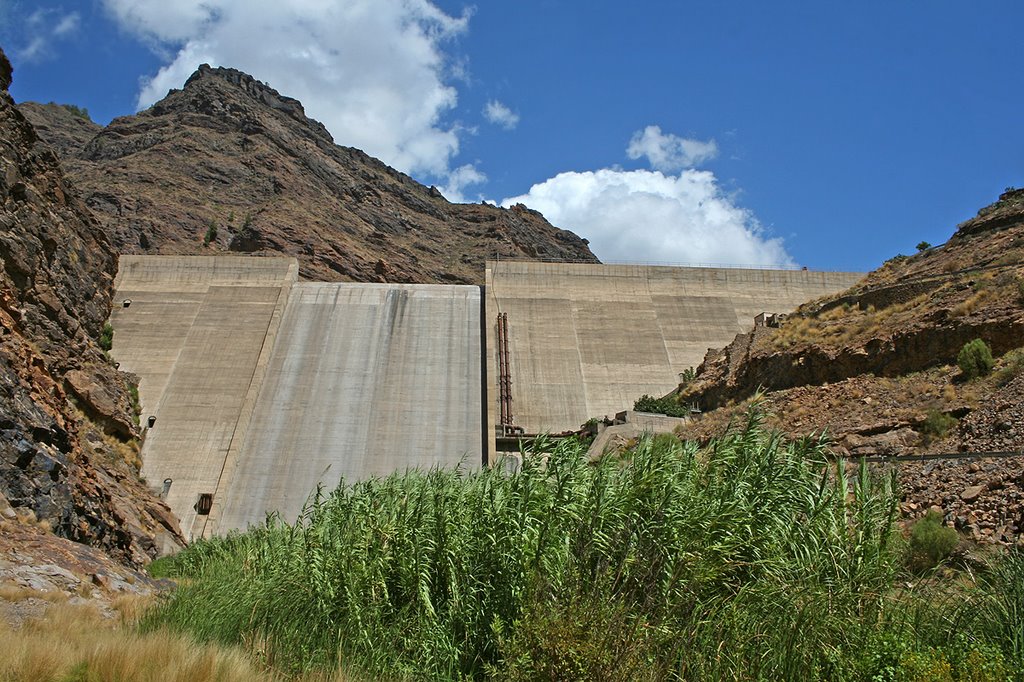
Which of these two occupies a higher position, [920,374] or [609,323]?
[609,323]

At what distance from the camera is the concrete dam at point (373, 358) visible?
2522 cm

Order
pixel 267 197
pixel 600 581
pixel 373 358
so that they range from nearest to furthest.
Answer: pixel 600 581 < pixel 373 358 < pixel 267 197

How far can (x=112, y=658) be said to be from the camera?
642 centimetres

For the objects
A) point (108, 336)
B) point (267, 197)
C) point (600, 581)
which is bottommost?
point (600, 581)

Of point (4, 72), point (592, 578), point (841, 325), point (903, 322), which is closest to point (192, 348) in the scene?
point (4, 72)

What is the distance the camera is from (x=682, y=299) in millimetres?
33000

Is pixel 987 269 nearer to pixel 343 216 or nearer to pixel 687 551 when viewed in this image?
pixel 687 551

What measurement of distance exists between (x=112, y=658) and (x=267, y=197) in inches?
2076

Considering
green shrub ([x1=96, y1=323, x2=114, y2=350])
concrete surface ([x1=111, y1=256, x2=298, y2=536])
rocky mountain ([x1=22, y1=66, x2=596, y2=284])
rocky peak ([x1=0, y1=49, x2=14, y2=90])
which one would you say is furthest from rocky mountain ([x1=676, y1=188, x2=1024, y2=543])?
rocky mountain ([x1=22, y1=66, x2=596, y2=284])

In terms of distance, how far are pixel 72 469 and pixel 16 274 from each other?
7034 millimetres

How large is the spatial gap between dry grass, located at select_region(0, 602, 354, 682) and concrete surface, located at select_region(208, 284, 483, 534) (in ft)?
49.3

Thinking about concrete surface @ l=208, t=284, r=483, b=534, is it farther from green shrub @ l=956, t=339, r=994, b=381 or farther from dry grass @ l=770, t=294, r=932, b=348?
green shrub @ l=956, t=339, r=994, b=381

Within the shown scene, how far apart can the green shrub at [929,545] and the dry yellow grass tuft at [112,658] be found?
21.7ft

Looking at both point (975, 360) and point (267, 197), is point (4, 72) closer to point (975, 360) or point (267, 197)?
point (975, 360)
